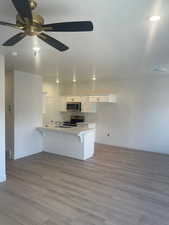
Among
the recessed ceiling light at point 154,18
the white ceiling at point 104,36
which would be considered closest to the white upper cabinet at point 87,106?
the white ceiling at point 104,36

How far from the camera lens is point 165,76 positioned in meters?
5.74

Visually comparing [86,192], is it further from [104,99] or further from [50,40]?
[104,99]

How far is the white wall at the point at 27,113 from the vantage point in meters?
5.01

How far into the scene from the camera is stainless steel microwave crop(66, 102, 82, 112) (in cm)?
734

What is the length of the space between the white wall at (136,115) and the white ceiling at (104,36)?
71.6 inches

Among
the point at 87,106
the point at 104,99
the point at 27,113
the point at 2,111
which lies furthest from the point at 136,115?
the point at 2,111

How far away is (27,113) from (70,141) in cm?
158

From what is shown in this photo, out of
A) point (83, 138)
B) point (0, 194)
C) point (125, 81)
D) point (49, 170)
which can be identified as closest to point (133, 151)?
point (83, 138)

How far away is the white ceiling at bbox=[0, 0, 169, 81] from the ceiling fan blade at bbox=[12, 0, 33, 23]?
34 centimetres

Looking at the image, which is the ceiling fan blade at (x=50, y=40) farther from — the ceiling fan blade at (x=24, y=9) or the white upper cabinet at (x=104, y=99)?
the white upper cabinet at (x=104, y=99)

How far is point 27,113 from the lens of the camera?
530 centimetres

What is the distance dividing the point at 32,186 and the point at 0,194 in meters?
0.58

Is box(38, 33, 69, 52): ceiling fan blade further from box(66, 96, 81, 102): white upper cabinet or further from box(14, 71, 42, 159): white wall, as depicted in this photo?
box(66, 96, 81, 102): white upper cabinet

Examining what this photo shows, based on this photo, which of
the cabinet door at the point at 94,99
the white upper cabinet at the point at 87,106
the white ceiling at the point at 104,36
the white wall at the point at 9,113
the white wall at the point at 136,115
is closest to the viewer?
the white ceiling at the point at 104,36
